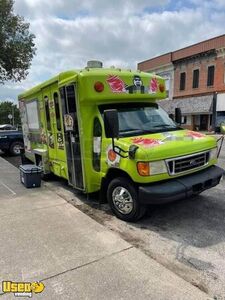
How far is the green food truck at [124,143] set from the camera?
4.57 meters

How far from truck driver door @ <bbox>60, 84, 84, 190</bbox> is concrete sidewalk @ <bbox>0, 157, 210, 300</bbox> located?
0.87 m

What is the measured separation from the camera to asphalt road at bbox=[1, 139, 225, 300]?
3.46 metres

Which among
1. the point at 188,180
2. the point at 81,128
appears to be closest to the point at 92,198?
the point at 81,128

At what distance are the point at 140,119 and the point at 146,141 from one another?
97cm

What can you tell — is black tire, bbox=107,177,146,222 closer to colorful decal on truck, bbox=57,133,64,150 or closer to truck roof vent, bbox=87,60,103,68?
colorful decal on truck, bbox=57,133,64,150

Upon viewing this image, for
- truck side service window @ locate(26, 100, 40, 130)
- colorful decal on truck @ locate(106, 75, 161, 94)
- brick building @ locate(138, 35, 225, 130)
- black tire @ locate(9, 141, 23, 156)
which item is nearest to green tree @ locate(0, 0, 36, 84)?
black tire @ locate(9, 141, 23, 156)

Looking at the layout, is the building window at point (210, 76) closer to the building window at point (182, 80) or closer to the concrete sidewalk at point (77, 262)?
the building window at point (182, 80)

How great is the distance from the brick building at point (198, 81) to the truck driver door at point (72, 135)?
995 inches

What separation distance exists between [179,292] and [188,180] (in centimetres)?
210

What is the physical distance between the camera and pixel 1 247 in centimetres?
410

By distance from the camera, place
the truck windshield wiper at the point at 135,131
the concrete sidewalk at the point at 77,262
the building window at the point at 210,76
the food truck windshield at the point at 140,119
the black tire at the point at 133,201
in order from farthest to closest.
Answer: the building window at the point at 210,76 → the food truck windshield at the point at 140,119 → the truck windshield wiper at the point at 135,131 → the black tire at the point at 133,201 → the concrete sidewalk at the point at 77,262

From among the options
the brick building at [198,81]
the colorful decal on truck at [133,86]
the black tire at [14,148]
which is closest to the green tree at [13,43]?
the black tire at [14,148]

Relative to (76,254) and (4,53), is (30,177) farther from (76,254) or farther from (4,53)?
(4,53)

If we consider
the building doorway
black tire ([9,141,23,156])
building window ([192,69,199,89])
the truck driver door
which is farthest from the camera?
building window ([192,69,199,89])
